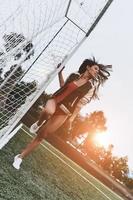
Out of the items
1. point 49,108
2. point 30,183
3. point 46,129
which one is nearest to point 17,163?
point 30,183

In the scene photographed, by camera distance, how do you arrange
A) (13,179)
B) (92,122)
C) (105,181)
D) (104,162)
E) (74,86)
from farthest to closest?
1. (104,162)
2. (92,122)
3. (105,181)
4. (74,86)
5. (13,179)

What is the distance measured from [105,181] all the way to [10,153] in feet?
33.4

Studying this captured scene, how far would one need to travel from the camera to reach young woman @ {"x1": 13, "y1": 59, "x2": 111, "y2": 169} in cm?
478

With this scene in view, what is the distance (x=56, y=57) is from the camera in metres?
4.99

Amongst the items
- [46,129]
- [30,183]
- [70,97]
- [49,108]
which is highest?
[70,97]

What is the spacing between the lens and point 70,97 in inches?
189

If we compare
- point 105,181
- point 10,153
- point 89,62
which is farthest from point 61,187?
point 105,181

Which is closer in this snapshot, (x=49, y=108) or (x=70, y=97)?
(x=49, y=108)

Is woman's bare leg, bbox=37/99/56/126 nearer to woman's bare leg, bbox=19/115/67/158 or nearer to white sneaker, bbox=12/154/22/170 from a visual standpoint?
woman's bare leg, bbox=19/115/67/158

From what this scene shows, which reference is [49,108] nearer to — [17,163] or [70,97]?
Answer: [70,97]

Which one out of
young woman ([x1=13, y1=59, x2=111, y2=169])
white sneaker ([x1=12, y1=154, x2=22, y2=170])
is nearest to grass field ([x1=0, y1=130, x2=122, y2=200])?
white sneaker ([x1=12, y1=154, x2=22, y2=170])

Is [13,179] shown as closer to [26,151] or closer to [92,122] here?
[26,151]

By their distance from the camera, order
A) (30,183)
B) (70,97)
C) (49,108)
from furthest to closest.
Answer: (70,97)
(49,108)
(30,183)

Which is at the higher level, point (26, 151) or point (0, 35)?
point (0, 35)
